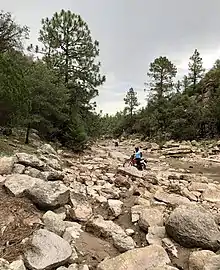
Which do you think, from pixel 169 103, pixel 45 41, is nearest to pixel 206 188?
pixel 45 41

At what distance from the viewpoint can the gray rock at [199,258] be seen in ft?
16.4

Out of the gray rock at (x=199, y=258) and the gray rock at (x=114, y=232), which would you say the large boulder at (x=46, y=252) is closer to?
the gray rock at (x=114, y=232)

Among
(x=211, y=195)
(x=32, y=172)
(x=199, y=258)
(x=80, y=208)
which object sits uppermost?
(x=32, y=172)

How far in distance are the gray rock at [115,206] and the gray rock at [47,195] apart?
40.3 inches

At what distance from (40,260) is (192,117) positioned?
3483 cm

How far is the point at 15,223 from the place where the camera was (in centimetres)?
536

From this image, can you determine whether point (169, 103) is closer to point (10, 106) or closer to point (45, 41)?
point (45, 41)

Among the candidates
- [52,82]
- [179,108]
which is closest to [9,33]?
[52,82]

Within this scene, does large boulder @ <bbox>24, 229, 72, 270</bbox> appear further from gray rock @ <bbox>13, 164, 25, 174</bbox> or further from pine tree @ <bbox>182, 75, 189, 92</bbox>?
pine tree @ <bbox>182, 75, 189, 92</bbox>

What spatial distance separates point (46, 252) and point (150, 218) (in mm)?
2531

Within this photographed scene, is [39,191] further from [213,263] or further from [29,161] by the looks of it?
[213,263]

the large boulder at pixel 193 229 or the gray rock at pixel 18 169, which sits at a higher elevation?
the gray rock at pixel 18 169

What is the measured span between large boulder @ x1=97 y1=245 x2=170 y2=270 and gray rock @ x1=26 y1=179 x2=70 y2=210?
179 centimetres

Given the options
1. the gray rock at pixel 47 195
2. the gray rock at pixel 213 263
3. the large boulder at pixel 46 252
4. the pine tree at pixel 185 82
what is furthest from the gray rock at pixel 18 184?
the pine tree at pixel 185 82
